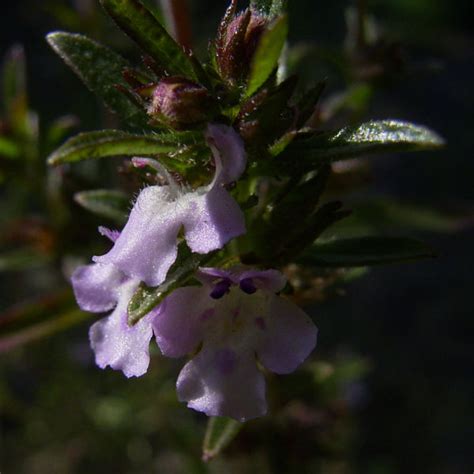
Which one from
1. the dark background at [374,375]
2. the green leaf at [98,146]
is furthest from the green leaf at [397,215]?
the green leaf at [98,146]

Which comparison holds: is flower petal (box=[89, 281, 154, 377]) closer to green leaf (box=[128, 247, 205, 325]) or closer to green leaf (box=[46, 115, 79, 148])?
green leaf (box=[128, 247, 205, 325])

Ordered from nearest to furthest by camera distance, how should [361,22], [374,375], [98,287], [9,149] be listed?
[98,287]
[361,22]
[9,149]
[374,375]

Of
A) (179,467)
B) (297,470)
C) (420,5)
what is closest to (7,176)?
(297,470)

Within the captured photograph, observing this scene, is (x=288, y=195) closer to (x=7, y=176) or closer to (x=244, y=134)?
(x=244, y=134)

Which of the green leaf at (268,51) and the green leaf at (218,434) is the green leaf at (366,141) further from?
the green leaf at (218,434)

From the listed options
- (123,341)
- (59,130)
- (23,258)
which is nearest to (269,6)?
(123,341)

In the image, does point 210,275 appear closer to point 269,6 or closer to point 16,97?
point 269,6
